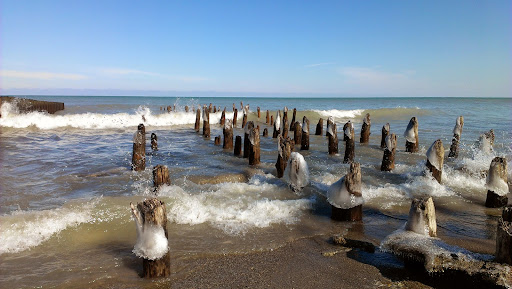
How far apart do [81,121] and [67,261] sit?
69.6 ft

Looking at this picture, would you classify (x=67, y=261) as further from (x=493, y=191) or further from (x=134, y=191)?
(x=493, y=191)

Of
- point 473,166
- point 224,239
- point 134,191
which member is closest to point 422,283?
point 224,239

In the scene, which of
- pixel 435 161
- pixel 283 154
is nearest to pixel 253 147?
pixel 283 154

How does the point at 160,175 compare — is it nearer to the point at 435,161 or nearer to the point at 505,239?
the point at 505,239

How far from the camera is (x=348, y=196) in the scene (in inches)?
216

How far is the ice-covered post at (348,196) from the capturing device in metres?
5.38

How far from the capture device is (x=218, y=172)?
9.26m

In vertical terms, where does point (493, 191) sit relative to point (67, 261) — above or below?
above

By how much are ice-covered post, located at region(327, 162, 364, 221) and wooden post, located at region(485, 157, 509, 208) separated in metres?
2.71

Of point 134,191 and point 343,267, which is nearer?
point 343,267

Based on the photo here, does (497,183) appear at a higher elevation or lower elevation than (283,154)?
lower

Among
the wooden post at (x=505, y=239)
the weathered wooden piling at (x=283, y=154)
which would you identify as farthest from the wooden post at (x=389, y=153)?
→ the wooden post at (x=505, y=239)

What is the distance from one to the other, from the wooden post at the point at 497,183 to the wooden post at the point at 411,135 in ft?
18.2

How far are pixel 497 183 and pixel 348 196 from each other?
302 cm
